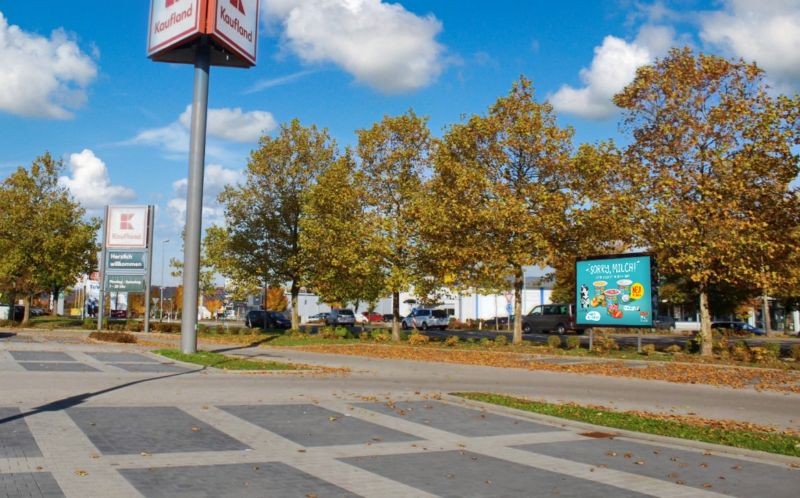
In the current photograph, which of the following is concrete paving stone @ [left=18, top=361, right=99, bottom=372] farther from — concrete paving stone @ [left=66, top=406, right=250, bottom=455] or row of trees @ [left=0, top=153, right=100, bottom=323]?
row of trees @ [left=0, top=153, right=100, bottom=323]

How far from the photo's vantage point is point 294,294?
37688mm

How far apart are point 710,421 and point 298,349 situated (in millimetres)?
18874

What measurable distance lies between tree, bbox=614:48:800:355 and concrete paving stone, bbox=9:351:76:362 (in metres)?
18.1

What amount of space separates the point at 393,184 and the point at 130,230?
14276mm

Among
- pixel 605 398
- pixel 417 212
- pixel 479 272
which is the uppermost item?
pixel 417 212

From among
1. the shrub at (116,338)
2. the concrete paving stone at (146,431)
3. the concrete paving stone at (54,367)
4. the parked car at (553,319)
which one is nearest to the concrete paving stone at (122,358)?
the concrete paving stone at (54,367)

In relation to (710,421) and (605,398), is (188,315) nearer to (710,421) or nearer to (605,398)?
(605,398)

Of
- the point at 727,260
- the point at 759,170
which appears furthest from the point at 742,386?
the point at 759,170

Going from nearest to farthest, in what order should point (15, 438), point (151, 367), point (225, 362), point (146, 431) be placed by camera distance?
point (15, 438) → point (146, 431) → point (151, 367) → point (225, 362)

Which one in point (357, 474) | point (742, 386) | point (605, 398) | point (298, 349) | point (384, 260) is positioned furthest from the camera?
point (384, 260)

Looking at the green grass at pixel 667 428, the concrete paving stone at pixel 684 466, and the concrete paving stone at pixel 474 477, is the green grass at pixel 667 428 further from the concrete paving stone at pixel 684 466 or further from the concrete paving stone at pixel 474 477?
the concrete paving stone at pixel 474 477

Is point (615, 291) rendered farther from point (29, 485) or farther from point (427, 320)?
point (427, 320)

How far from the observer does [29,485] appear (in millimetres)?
5938

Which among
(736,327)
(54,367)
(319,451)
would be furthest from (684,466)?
(736,327)
